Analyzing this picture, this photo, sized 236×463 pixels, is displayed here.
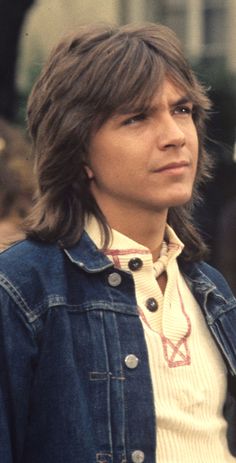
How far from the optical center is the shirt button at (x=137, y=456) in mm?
2695

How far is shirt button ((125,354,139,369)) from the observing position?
2.72 m

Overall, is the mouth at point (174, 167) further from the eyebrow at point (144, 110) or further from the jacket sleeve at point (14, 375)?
the jacket sleeve at point (14, 375)

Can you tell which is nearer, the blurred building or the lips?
the lips

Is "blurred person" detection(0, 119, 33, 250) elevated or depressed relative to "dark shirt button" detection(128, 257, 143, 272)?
depressed

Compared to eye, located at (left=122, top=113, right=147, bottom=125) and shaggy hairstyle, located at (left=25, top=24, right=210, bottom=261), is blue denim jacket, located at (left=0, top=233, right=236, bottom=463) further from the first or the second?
eye, located at (left=122, top=113, right=147, bottom=125)

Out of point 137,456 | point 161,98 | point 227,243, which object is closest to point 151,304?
point 137,456

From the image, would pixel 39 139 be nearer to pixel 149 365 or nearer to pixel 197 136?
pixel 197 136

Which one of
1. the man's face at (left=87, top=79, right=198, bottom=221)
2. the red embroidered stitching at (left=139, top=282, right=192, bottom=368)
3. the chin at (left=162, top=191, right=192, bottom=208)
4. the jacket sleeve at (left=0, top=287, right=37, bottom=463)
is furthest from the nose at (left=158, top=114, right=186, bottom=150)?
the jacket sleeve at (left=0, top=287, right=37, bottom=463)

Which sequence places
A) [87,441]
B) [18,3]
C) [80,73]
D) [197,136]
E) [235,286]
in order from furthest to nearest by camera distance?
[18,3] → [235,286] → [197,136] → [80,73] → [87,441]

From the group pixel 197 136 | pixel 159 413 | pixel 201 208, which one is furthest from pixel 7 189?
pixel 159 413

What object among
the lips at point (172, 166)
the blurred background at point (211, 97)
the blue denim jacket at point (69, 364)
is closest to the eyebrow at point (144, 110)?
the lips at point (172, 166)

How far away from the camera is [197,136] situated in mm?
→ 3023

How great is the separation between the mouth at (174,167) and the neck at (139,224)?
0.11 metres

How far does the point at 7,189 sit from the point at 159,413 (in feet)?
7.69
